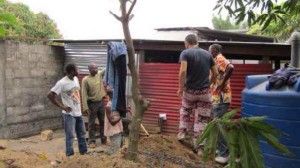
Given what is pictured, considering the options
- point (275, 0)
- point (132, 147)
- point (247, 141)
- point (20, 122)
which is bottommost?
point (20, 122)

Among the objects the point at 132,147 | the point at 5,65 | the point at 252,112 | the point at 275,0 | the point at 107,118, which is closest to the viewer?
the point at 275,0

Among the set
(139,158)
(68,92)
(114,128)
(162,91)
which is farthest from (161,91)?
(139,158)

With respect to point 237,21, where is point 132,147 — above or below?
below

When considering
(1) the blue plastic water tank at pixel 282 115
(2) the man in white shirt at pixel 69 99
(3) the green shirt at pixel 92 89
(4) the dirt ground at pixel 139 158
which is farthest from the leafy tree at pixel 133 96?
(3) the green shirt at pixel 92 89

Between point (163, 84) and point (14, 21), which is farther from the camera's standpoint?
point (163, 84)

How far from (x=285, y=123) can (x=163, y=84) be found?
530 cm

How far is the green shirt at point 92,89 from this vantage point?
7.86m

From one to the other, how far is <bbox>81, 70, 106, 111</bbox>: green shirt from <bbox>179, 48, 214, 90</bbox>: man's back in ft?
9.97

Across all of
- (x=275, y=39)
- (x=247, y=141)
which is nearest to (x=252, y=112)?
(x=247, y=141)

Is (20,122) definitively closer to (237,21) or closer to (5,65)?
(5,65)

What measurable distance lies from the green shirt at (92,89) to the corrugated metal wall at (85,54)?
6.39ft

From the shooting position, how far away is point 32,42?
1005 cm

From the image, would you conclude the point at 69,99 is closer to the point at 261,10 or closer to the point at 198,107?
the point at 198,107

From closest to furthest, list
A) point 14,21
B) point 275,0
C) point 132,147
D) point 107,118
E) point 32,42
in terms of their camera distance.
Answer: point 14,21, point 275,0, point 132,147, point 107,118, point 32,42
